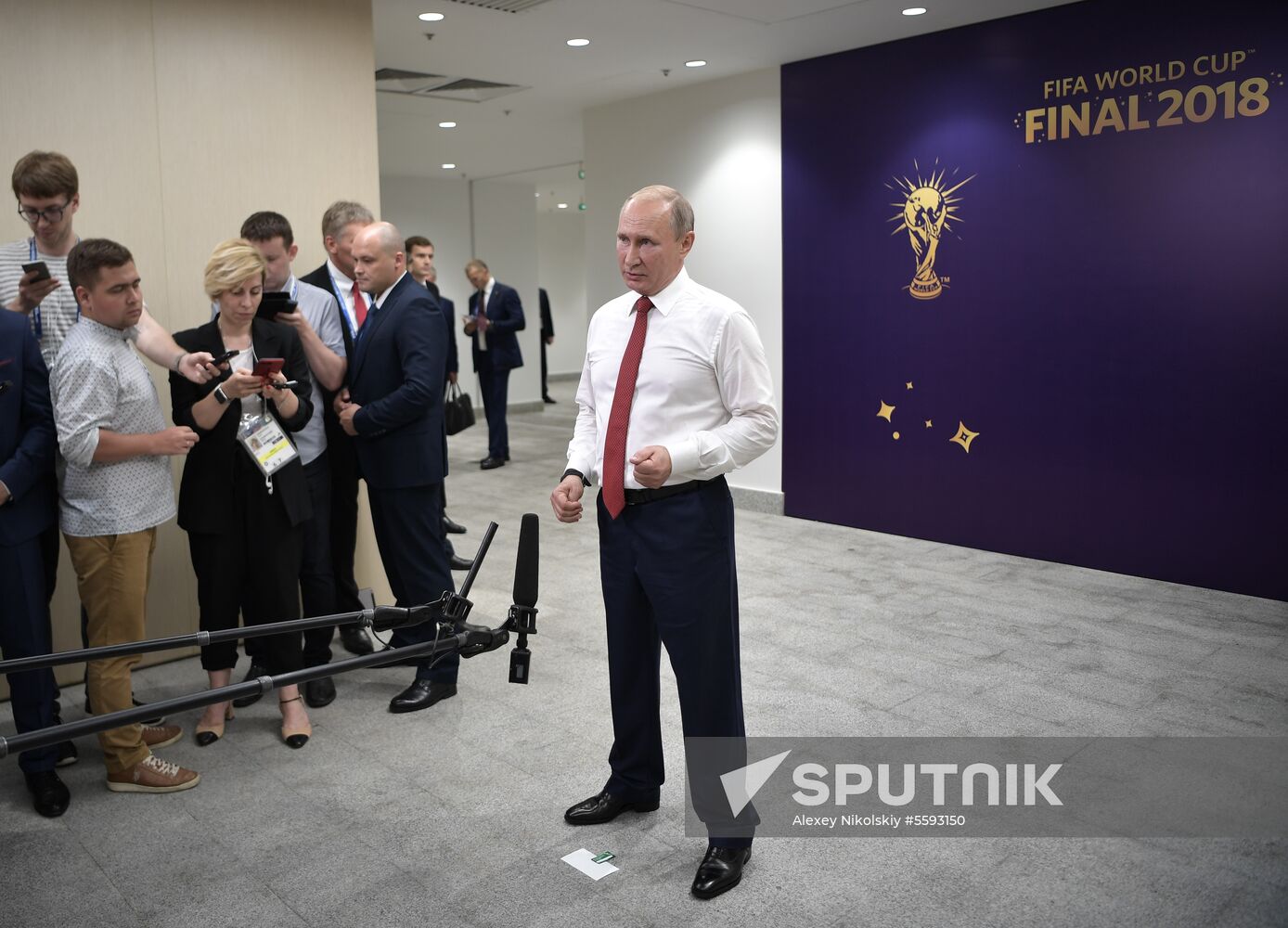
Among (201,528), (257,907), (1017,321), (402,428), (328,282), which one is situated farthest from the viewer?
(1017,321)

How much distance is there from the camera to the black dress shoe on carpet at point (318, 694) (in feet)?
12.8

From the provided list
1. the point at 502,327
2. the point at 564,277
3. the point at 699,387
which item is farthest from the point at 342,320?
the point at 564,277

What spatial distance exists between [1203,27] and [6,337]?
5179 millimetres

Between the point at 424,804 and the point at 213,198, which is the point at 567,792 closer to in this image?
A: the point at 424,804

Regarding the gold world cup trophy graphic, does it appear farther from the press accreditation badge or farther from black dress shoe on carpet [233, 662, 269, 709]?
black dress shoe on carpet [233, 662, 269, 709]

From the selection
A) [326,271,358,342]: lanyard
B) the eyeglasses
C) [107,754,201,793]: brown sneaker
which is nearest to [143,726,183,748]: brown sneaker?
[107,754,201,793]: brown sneaker

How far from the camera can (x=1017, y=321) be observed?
575 cm

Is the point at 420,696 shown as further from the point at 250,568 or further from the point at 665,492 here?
the point at 665,492

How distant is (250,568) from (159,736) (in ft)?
Result: 2.15

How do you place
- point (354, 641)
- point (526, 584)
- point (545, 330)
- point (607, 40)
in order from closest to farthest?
point (526, 584) < point (354, 641) < point (607, 40) < point (545, 330)

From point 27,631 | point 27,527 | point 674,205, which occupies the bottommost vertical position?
point 27,631

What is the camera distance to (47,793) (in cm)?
308

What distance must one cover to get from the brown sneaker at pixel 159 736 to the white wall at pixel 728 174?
448 cm

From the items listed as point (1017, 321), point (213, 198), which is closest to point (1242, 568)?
point (1017, 321)
